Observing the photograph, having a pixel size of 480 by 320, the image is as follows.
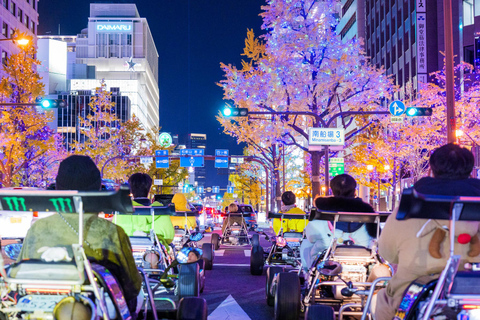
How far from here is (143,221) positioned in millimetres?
7523

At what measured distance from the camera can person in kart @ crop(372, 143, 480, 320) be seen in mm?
3418

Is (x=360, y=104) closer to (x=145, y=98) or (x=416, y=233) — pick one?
(x=416, y=233)

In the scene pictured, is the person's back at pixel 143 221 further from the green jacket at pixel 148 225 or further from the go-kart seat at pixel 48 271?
the go-kart seat at pixel 48 271

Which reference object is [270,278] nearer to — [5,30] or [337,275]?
[337,275]

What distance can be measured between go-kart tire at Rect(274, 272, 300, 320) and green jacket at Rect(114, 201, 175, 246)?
5.91ft

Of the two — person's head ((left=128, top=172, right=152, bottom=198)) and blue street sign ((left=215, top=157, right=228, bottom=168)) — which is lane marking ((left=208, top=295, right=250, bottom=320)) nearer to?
person's head ((left=128, top=172, right=152, bottom=198))

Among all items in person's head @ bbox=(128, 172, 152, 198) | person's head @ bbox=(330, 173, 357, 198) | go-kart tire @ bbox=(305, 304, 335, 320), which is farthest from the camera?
person's head @ bbox=(128, 172, 152, 198)

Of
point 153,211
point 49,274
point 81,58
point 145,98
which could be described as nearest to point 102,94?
point 153,211

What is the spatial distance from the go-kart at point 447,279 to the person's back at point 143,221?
443cm

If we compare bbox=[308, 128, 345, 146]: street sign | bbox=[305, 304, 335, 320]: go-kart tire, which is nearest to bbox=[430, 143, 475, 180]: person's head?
bbox=[305, 304, 335, 320]: go-kart tire

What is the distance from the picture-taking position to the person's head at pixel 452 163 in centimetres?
358

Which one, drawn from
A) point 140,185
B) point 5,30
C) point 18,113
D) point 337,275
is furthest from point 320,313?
point 5,30

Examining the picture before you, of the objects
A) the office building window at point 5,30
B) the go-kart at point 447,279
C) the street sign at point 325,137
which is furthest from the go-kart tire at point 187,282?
the office building window at point 5,30

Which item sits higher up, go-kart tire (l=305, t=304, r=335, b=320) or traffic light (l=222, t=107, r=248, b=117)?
traffic light (l=222, t=107, r=248, b=117)
